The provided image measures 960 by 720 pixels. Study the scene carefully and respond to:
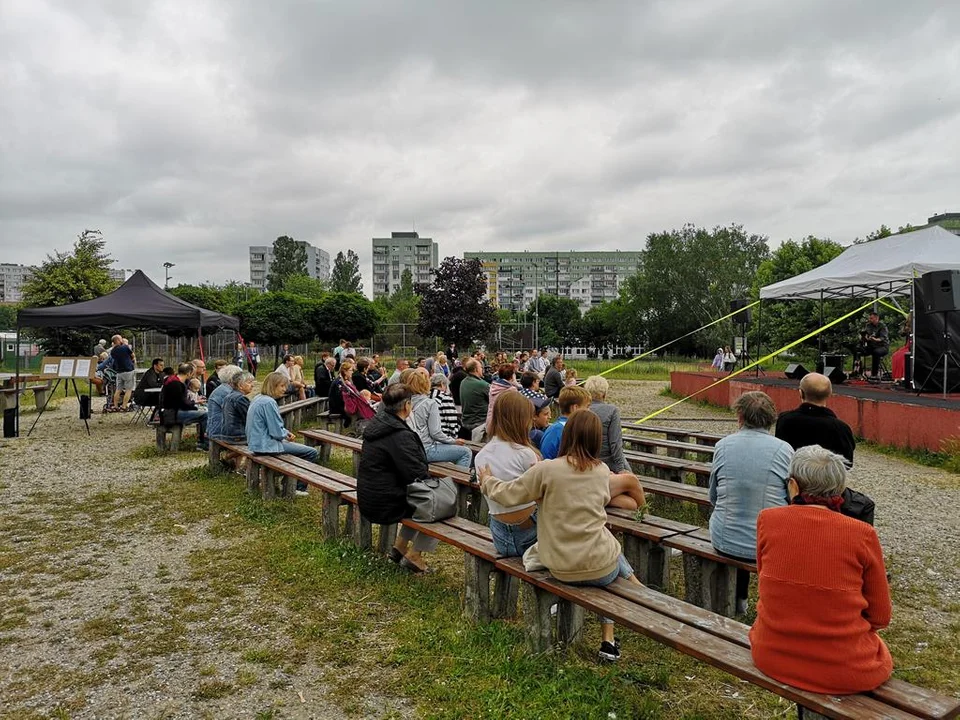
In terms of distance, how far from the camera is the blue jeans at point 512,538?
3.38 m

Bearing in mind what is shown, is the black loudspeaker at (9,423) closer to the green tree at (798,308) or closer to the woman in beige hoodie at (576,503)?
the woman in beige hoodie at (576,503)

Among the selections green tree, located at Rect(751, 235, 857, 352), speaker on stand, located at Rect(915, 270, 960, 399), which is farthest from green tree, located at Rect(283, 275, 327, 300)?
speaker on stand, located at Rect(915, 270, 960, 399)

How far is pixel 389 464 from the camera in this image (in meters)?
4.21

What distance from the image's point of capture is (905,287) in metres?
13.5

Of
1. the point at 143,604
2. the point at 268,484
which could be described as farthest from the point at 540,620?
the point at 268,484

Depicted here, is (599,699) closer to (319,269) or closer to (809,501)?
(809,501)

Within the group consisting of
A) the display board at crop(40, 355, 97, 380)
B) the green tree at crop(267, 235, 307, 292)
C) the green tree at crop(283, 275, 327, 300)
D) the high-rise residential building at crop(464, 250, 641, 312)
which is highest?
the high-rise residential building at crop(464, 250, 641, 312)

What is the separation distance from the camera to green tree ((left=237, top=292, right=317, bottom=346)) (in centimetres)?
3669

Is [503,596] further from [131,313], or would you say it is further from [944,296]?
[131,313]

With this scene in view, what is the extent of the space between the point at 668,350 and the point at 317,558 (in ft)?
164

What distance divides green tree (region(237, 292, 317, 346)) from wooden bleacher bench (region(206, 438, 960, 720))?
33851 mm

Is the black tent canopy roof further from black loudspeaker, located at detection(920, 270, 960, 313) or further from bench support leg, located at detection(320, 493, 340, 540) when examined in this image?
black loudspeaker, located at detection(920, 270, 960, 313)

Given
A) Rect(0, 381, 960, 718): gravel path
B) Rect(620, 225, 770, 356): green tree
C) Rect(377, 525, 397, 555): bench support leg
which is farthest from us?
Rect(620, 225, 770, 356): green tree

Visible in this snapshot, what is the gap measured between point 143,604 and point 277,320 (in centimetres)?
3440
